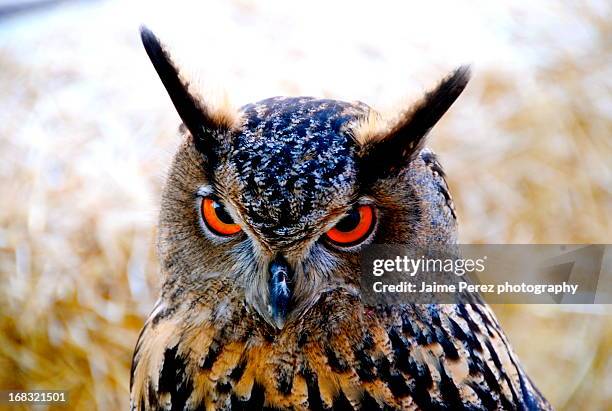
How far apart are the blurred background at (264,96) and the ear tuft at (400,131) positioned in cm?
78

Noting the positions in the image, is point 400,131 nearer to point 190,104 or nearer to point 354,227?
point 354,227

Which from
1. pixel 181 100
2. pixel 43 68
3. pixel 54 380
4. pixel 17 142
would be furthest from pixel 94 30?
pixel 181 100

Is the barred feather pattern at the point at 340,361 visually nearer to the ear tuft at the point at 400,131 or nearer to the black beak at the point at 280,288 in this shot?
the black beak at the point at 280,288

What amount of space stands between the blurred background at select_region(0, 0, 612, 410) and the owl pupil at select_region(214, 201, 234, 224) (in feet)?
2.65

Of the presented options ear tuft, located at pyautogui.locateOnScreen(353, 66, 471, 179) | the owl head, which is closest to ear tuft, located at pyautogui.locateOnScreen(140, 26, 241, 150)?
the owl head

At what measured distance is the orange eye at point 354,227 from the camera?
34.6 inches

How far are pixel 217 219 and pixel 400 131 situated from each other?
272 millimetres

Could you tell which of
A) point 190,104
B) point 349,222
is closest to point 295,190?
point 349,222

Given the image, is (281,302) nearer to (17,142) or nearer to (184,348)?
(184,348)

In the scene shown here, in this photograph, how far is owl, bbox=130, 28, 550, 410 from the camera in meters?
0.85

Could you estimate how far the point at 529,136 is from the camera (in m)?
1.86

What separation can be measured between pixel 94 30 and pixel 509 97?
46.5 inches

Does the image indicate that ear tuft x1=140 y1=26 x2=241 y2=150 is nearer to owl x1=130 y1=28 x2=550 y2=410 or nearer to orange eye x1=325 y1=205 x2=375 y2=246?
owl x1=130 y1=28 x2=550 y2=410

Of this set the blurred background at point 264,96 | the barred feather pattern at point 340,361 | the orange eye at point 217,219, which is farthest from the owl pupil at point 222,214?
the blurred background at point 264,96
